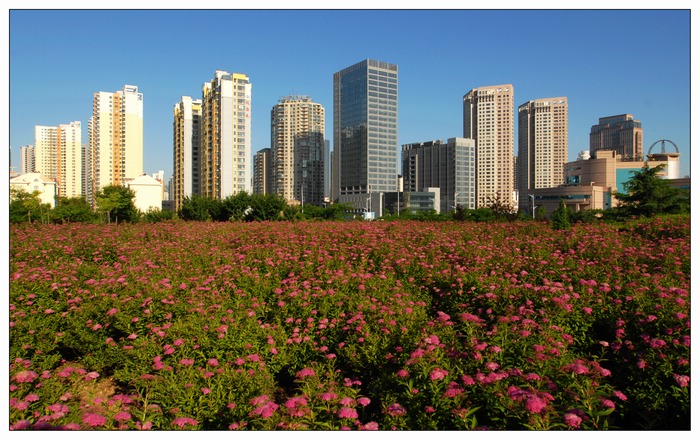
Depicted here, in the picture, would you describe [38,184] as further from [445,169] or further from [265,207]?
[445,169]

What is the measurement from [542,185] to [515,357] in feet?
318

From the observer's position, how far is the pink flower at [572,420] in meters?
1.93

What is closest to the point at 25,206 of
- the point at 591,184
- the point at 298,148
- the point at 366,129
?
the point at 591,184

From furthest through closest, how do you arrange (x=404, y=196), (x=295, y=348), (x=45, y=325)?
(x=404, y=196), (x=45, y=325), (x=295, y=348)

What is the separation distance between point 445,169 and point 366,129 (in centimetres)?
1565

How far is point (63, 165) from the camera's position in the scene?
181ft

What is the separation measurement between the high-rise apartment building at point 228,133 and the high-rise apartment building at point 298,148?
35.9 meters

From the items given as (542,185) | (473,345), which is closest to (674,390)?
(473,345)

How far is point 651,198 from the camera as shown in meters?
11.5

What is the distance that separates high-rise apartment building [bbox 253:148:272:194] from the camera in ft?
295

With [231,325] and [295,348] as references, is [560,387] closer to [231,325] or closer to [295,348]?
[295,348]

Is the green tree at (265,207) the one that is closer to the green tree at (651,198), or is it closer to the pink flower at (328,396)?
the green tree at (651,198)

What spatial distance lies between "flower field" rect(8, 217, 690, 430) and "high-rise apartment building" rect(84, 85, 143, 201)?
5845 centimetres

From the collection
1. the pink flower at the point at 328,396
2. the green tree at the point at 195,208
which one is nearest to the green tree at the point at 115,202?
the green tree at the point at 195,208
